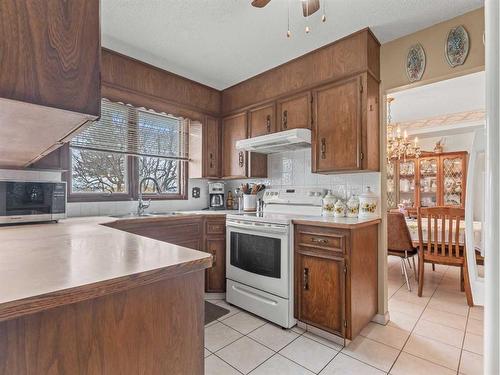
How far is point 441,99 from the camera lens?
3.85 m

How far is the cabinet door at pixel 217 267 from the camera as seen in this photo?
2830 mm

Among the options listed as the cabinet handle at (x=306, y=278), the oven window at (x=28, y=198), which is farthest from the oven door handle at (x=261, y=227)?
the oven window at (x=28, y=198)

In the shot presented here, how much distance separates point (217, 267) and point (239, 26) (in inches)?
91.4

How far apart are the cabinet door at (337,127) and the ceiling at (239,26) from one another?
0.47 metres

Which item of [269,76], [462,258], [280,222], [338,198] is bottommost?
[462,258]

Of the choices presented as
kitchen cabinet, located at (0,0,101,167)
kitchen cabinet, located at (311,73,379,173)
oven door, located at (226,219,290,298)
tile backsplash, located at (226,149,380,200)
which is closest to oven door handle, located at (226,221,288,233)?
oven door, located at (226,219,290,298)

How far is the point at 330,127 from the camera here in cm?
241

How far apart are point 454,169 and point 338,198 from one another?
3882mm

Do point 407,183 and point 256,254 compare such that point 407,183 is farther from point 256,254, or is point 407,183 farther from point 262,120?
point 256,254

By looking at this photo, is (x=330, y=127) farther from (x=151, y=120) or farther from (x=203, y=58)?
(x=151, y=120)

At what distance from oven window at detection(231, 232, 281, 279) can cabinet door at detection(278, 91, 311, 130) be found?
1185 mm

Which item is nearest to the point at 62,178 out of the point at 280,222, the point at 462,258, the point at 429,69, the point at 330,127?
the point at 280,222

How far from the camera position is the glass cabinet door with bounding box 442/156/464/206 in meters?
4.93

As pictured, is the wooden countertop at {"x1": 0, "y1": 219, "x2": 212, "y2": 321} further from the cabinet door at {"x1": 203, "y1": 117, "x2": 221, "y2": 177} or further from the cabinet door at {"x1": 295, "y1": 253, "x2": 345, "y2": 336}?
the cabinet door at {"x1": 203, "y1": 117, "x2": 221, "y2": 177}
